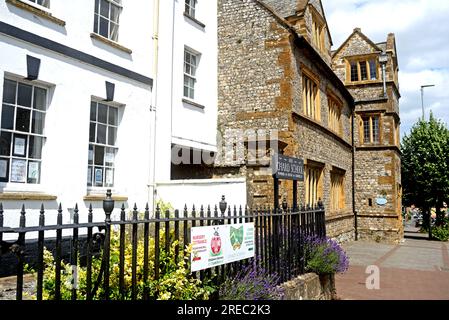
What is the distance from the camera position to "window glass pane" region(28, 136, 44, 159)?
8445 millimetres

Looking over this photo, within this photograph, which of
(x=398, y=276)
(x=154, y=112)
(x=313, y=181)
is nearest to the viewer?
(x=154, y=112)

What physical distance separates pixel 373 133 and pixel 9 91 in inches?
873

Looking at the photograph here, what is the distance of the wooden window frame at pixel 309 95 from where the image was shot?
51.6 feet

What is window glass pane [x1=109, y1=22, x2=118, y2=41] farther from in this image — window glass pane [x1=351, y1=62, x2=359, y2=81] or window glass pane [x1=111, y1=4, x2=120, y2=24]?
window glass pane [x1=351, y1=62, x2=359, y2=81]

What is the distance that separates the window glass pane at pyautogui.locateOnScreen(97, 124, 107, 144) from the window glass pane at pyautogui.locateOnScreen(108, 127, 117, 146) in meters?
0.20

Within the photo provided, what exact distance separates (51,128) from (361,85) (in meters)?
21.6

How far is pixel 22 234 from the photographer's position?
3.19 metres

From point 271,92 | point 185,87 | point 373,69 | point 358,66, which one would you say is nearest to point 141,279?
point 185,87

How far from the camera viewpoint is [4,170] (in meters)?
7.86

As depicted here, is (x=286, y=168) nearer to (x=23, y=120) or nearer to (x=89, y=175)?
(x=89, y=175)

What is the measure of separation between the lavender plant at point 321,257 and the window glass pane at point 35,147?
589 centimetres

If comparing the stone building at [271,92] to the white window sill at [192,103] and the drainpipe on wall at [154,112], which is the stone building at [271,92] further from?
the drainpipe on wall at [154,112]

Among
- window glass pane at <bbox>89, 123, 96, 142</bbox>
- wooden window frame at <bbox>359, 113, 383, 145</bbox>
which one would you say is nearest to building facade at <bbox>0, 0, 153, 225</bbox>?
window glass pane at <bbox>89, 123, 96, 142</bbox>

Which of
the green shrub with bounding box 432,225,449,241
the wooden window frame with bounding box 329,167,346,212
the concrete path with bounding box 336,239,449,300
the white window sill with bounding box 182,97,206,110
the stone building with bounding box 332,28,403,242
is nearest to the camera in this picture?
the concrete path with bounding box 336,239,449,300
